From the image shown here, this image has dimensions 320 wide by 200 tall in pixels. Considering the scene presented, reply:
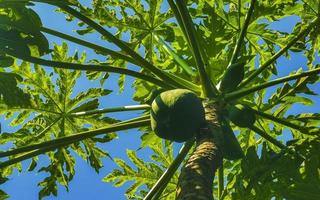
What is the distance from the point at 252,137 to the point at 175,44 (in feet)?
3.45

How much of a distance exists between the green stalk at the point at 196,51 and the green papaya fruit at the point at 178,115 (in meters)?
0.31

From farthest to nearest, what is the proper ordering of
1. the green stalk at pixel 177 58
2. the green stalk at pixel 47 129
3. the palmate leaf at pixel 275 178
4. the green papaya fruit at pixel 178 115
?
the green stalk at pixel 47 129, the green stalk at pixel 177 58, the green papaya fruit at pixel 178 115, the palmate leaf at pixel 275 178

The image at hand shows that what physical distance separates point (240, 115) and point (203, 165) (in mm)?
989

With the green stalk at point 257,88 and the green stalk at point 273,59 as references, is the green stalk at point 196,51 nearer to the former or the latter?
the green stalk at point 257,88

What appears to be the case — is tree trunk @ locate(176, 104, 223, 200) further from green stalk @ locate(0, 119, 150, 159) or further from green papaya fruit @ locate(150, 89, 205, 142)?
green stalk @ locate(0, 119, 150, 159)

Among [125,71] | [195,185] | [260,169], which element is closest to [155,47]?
[125,71]

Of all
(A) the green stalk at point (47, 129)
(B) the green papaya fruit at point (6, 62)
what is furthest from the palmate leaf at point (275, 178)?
(A) the green stalk at point (47, 129)

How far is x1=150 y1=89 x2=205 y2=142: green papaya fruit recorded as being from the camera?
3.31 m

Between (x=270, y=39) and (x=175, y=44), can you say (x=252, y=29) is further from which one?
(x=175, y=44)

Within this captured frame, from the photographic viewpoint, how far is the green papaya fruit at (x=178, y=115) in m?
3.31

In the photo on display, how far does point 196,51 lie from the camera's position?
3.61 meters

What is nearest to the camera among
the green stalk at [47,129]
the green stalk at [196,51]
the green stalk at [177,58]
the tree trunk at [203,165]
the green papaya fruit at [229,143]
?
the tree trunk at [203,165]

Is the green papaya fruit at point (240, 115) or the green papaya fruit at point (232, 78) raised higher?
the green papaya fruit at point (232, 78)

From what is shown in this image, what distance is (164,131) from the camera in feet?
11.4
